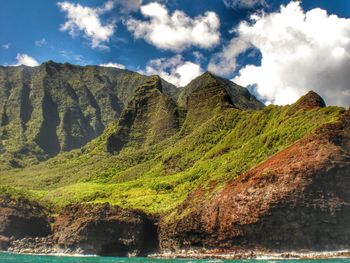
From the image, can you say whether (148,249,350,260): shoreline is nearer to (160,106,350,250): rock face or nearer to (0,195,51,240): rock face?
(160,106,350,250): rock face

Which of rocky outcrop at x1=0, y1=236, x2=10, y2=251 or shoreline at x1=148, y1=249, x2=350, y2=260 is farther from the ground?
rocky outcrop at x1=0, y1=236, x2=10, y2=251

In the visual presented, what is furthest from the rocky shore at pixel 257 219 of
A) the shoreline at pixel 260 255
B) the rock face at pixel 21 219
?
the rock face at pixel 21 219

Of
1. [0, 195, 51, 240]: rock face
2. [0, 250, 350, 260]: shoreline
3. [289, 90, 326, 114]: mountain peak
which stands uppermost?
[289, 90, 326, 114]: mountain peak

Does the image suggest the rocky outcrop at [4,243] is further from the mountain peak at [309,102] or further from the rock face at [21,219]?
the mountain peak at [309,102]

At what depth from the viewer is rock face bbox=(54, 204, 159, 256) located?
128250 millimetres

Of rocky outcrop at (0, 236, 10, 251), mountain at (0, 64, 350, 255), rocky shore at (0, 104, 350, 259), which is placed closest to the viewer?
rocky shore at (0, 104, 350, 259)

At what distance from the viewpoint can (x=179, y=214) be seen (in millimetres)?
125000

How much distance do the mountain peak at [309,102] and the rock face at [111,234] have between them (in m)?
65.7

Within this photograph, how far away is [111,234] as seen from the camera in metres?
130

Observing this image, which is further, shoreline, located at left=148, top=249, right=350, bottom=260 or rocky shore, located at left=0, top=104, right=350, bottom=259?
rocky shore, located at left=0, top=104, right=350, bottom=259

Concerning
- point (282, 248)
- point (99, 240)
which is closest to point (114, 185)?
point (99, 240)

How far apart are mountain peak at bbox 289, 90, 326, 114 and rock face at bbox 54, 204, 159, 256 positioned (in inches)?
2585

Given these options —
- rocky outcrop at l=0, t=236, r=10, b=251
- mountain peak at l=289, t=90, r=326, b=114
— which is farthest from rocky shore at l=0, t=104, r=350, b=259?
mountain peak at l=289, t=90, r=326, b=114

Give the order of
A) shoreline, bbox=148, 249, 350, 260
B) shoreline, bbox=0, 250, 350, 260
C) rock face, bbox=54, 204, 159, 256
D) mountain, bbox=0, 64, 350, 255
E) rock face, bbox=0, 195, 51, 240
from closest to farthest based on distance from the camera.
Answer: shoreline, bbox=0, 250, 350, 260 < shoreline, bbox=148, 249, 350, 260 < mountain, bbox=0, 64, 350, 255 < rock face, bbox=54, 204, 159, 256 < rock face, bbox=0, 195, 51, 240
